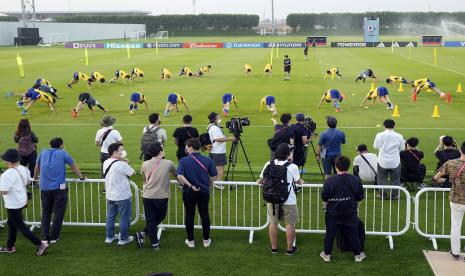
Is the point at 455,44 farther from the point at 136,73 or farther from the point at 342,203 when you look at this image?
the point at 342,203

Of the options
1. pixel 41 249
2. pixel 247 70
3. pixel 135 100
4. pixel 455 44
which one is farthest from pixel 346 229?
pixel 455 44

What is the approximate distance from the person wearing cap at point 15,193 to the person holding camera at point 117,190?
1146 millimetres

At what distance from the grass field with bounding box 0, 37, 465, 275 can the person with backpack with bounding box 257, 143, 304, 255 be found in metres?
0.54

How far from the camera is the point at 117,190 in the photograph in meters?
8.74

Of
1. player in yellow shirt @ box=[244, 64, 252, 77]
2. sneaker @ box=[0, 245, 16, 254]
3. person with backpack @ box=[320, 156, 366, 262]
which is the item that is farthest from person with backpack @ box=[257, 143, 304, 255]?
player in yellow shirt @ box=[244, 64, 252, 77]

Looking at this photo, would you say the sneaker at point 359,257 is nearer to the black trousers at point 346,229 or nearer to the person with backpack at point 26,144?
the black trousers at point 346,229

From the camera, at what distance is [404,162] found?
1191 centimetres

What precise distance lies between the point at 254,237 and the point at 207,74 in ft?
101

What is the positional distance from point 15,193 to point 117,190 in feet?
5.04

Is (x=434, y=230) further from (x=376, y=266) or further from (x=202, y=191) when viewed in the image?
(x=202, y=191)

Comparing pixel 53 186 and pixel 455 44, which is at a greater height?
pixel 455 44

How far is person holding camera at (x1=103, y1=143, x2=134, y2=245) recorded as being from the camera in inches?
343

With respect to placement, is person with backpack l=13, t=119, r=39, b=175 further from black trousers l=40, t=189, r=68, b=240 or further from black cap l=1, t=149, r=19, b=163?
black cap l=1, t=149, r=19, b=163

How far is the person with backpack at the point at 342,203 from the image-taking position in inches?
314
